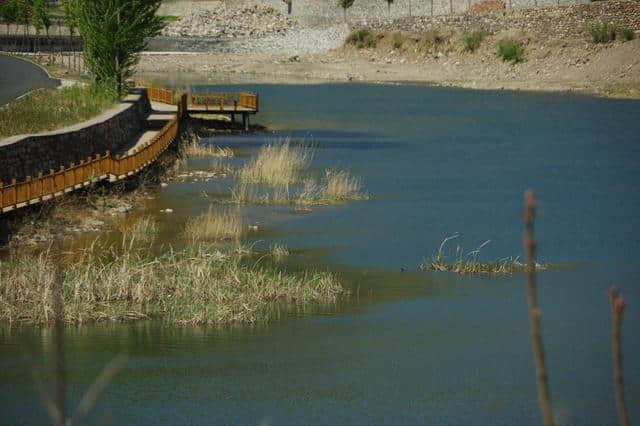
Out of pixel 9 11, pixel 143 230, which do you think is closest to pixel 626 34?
pixel 9 11

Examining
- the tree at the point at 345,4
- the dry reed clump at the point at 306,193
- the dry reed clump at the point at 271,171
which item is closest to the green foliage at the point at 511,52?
the tree at the point at 345,4

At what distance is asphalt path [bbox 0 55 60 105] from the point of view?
49.8 meters

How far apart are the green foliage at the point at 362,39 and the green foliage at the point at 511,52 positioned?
20.5 m

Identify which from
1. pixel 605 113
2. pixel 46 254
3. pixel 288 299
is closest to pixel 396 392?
pixel 288 299

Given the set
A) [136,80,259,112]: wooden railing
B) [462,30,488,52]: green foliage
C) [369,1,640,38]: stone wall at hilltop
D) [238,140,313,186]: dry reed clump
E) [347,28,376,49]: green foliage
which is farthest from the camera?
[347,28,376,49]: green foliage

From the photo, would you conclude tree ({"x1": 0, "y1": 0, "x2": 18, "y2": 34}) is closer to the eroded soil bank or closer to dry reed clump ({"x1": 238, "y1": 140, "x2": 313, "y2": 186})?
the eroded soil bank

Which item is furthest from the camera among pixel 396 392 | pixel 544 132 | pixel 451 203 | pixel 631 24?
pixel 631 24

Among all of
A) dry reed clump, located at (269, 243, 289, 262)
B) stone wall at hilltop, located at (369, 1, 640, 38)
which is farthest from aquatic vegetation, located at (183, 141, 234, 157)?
stone wall at hilltop, located at (369, 1, 640, 38)

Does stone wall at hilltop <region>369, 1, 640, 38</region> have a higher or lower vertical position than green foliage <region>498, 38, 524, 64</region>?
higher

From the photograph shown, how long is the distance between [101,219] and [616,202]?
53.9 feet

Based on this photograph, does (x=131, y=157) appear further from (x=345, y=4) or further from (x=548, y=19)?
(x=345, y=4)

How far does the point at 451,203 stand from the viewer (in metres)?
37.4

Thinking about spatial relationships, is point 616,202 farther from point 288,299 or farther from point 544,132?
point 544,132

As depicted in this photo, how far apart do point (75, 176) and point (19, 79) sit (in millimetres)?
28479
